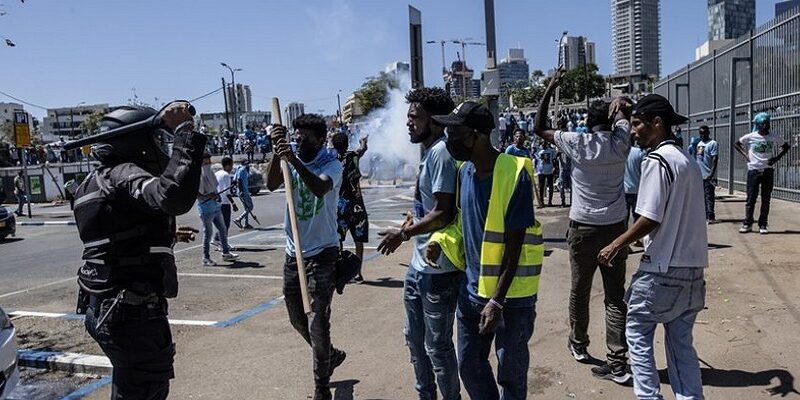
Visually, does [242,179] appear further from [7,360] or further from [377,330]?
[7,360]

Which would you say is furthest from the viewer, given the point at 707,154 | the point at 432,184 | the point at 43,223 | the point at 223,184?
the point at 43,223

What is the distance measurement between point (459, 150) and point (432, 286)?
80 centimetres

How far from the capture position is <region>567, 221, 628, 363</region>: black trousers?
14.9 ft

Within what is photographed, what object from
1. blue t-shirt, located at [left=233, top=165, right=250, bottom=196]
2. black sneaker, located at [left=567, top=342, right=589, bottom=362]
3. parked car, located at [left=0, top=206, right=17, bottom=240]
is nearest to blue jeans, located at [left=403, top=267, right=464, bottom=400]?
black sneaker, located at [left=567, top=342, right=589, bottom=362]

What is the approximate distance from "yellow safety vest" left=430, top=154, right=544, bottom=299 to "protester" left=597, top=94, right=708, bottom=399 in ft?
2.01

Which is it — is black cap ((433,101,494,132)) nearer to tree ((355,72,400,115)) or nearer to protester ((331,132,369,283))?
protester ((331,132,369,283))

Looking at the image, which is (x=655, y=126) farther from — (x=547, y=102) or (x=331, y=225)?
(x=331, y=225)

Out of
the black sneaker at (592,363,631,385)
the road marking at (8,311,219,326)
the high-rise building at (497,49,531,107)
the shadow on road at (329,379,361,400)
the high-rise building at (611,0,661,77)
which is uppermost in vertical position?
the high-rise building at (611,0,661,77)

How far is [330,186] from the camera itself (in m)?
4.30

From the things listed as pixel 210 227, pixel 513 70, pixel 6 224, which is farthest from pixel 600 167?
pixel 513 70

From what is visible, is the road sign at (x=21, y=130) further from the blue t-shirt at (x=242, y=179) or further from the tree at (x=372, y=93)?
the tree at (x=372, y=93)

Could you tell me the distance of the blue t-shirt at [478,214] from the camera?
3074 millimetres

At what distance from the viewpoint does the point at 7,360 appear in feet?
13.6

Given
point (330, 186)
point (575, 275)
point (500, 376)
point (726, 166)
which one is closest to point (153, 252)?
point (330, 186)
